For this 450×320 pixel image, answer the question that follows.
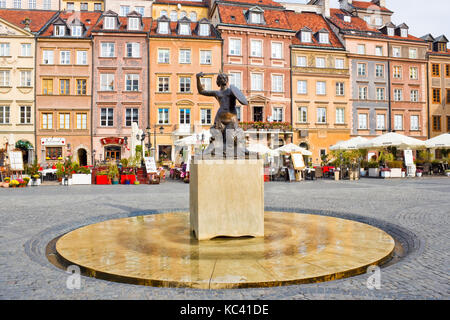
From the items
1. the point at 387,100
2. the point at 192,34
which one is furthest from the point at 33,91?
the point at 387,100

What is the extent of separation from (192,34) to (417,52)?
2510cm

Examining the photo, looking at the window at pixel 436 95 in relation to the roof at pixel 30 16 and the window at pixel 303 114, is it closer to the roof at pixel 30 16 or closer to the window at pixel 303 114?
the window at pixel 303 114

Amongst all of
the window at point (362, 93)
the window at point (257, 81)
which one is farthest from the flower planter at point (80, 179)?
the window at point (362, 93)

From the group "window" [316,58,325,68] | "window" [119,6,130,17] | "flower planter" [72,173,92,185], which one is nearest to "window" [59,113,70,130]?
"window" [119,6,130,17]

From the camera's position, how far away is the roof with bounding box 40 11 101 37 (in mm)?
31811

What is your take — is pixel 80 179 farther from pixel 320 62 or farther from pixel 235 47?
pixel 320 62

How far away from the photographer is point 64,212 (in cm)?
789

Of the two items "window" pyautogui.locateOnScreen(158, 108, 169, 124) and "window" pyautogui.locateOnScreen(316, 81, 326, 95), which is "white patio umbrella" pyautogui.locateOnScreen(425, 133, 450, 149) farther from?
"window" pyautogui.locateOnScreen(158, 108, 169, 124)

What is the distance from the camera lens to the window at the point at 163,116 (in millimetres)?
31663

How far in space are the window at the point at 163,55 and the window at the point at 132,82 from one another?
8.91 feet

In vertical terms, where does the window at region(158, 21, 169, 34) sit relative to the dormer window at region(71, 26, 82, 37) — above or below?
above

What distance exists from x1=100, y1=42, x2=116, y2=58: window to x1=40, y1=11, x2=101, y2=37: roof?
2.17m
